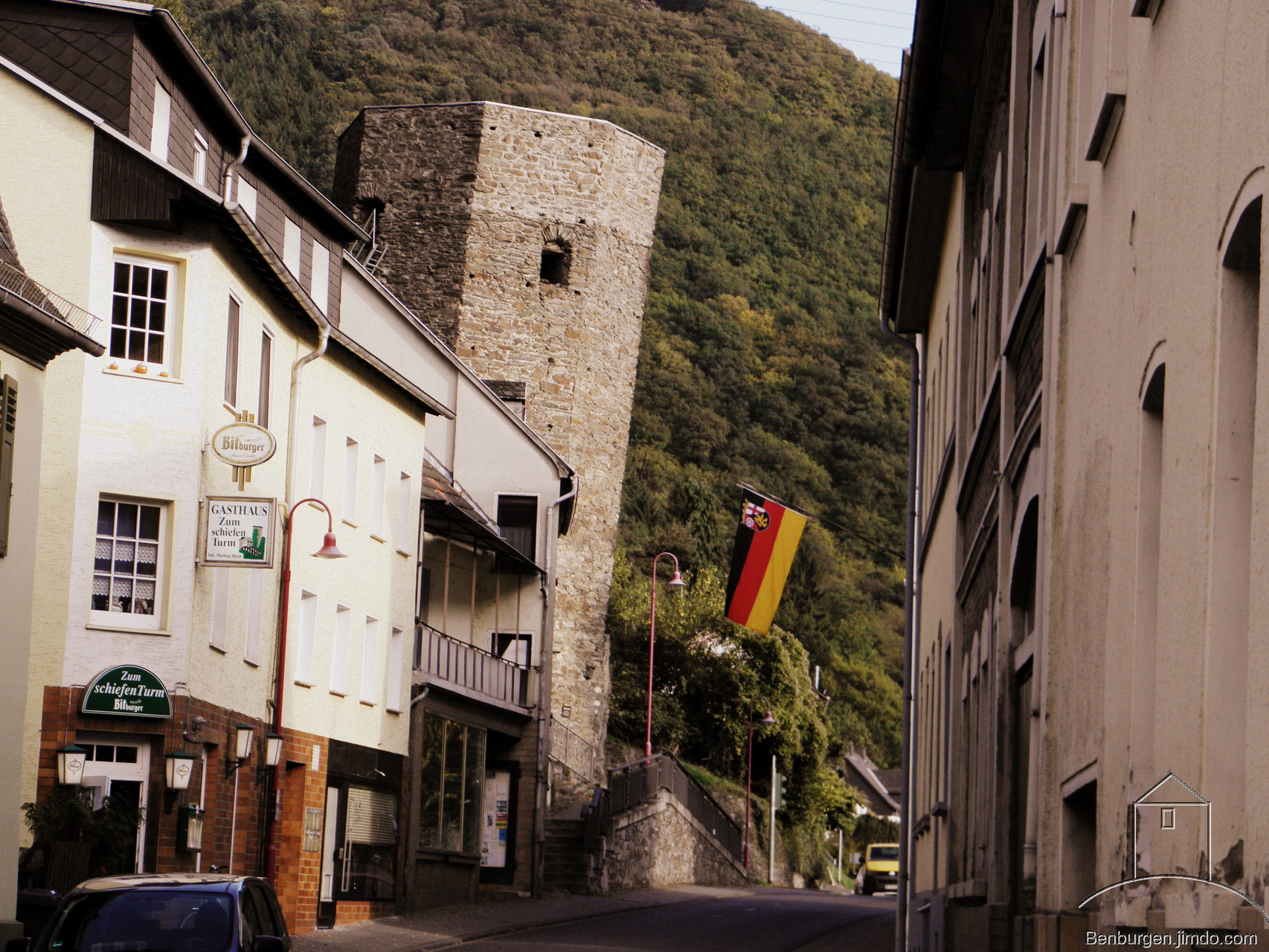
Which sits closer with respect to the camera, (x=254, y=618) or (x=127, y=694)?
(x=127, y=694)

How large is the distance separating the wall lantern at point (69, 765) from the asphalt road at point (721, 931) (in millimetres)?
5957

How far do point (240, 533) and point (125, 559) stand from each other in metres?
1.29

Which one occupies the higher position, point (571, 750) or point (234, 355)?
point (234, 355)

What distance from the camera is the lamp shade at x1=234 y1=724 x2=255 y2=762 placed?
20.8 meters

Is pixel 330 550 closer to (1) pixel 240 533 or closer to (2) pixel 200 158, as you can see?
(1) pixel 240 533

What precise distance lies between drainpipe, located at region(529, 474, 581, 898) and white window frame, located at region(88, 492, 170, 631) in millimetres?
15298

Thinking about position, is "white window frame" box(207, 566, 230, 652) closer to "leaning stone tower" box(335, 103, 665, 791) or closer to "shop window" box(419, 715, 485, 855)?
"shop window" box(419, 715, 485, 855)

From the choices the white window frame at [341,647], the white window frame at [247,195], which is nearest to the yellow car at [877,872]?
the white window frame at [341,647]

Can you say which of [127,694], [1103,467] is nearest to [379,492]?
[127,694]

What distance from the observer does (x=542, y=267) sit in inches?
1757

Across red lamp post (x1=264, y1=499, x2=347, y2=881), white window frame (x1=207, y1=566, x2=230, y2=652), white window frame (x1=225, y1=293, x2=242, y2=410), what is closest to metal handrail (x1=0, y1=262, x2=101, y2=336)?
white window frame (x1=225, y1=293, x2=242, y2=410)

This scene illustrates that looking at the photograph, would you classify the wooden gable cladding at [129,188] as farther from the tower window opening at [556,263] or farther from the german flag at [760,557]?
the tower window opening at [556,263]

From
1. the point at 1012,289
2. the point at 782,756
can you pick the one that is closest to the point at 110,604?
the point at 1012,289

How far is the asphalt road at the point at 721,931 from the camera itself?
22.9 m
